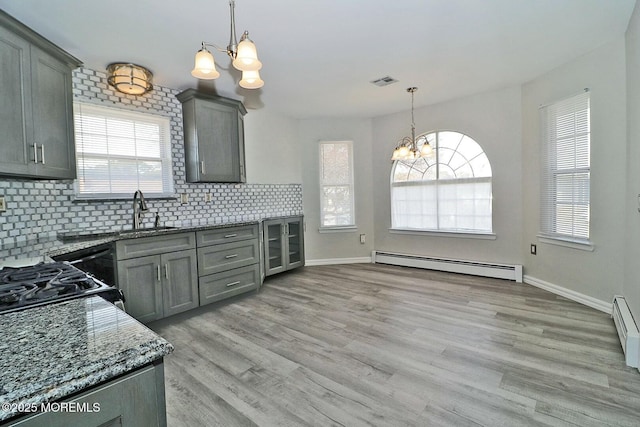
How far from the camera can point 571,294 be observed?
10.7ft

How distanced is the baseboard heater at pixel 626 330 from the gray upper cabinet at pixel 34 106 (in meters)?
4.23

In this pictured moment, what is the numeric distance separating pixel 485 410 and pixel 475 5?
2.66 meters

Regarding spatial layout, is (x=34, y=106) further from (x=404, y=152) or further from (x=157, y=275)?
(x=404, y=152)

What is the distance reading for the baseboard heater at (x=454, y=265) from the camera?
4.03 meters

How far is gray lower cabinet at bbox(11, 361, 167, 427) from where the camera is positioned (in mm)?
541

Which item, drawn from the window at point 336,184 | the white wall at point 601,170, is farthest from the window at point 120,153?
the white wall at point 601,170

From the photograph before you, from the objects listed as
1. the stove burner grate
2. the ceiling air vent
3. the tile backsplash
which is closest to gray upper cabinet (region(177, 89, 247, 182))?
the tile backsplash

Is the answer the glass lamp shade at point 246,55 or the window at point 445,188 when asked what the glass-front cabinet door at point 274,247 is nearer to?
the window at point 445,188

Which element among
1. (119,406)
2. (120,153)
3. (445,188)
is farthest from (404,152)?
(119,406)

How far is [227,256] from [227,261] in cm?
6

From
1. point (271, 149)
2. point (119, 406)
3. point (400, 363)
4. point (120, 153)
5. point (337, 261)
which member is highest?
point (271, 149)

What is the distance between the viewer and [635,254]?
235 centimetres

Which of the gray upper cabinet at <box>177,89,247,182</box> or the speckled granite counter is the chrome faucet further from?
the gray upper cabinet at <box>177,89,247,182</box>

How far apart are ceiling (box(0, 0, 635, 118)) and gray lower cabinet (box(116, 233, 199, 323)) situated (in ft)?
5.63
